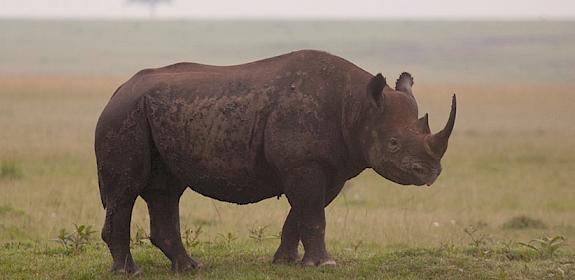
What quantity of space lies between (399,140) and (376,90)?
447 mm

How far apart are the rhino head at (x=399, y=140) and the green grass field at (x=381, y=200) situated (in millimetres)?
978

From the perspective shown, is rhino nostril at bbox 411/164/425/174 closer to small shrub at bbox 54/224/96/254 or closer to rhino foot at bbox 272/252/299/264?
rhino foot at bbox 272/252/299/264

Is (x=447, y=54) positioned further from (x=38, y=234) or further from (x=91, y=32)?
(x=38, y=234)

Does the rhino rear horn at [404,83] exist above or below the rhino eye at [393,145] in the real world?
above

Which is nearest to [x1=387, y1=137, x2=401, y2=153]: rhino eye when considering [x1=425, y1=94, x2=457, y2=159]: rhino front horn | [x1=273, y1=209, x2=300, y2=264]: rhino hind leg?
[x1=425, y1=94, x2=457, y2=159]: rhino front horn

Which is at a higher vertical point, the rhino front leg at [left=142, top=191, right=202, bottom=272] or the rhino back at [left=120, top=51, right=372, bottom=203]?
the rhino back at [left=120, top=51, right=372, bottom=203]

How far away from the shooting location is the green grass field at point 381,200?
992 centimetres

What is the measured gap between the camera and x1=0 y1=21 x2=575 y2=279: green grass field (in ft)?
32.6

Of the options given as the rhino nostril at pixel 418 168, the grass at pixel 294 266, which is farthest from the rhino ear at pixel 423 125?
the grass at pixel 294 266

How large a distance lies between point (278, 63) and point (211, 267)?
1.88 meters

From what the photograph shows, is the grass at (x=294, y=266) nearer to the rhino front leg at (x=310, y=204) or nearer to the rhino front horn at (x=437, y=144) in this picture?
the rhino front leg at (x=310, y=204)

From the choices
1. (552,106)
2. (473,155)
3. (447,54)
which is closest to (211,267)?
(473,155)

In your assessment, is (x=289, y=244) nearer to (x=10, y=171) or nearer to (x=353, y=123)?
(x=353, y=123)

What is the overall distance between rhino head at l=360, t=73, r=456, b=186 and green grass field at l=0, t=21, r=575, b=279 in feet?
3.21
